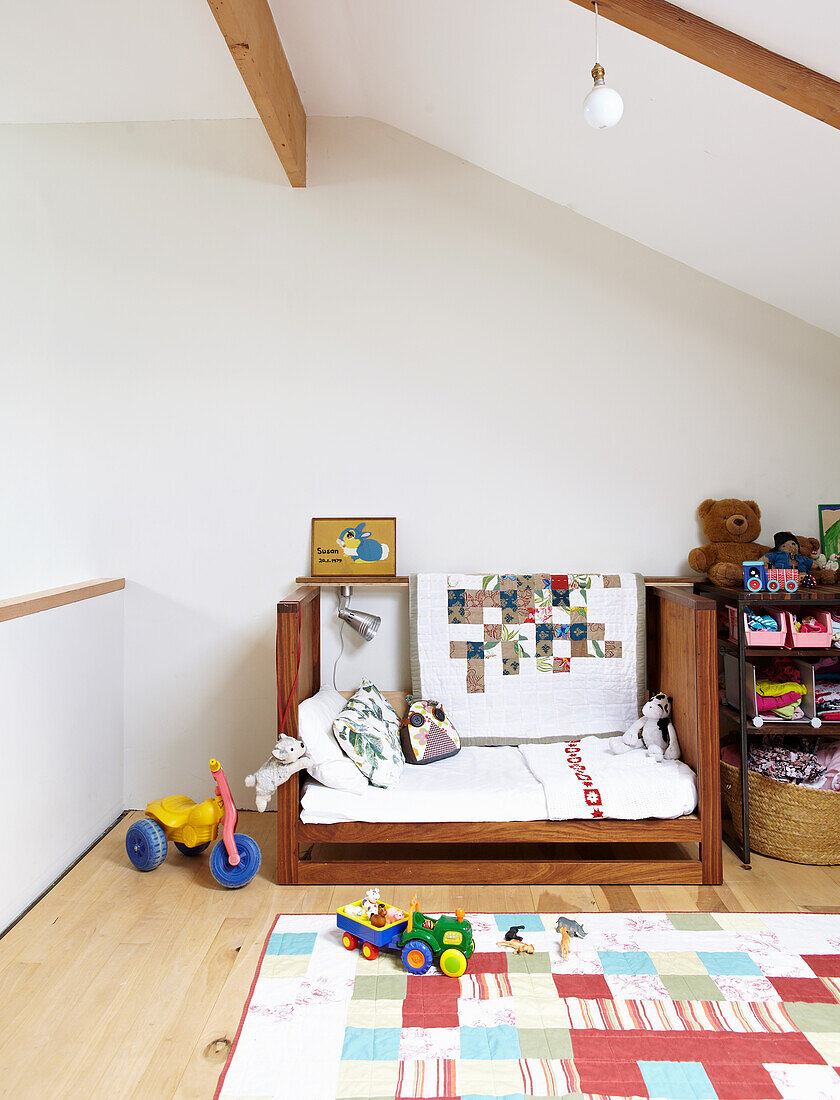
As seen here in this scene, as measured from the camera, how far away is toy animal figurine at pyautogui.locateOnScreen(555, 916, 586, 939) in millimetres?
2072

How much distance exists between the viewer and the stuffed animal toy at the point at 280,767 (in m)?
2.36

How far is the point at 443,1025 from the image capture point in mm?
1729

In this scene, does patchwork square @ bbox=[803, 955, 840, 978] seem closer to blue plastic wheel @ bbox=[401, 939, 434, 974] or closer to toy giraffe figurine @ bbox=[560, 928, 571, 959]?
toy giraffe figurine @ bbox=[560, 928, 571, 959]

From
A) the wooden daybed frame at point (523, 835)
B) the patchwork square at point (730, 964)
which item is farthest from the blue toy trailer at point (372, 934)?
the patchwork square at point (730, 964)

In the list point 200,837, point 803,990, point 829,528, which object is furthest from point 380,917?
point 829,528

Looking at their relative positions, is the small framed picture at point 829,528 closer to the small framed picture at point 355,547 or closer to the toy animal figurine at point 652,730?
the toy animal figurine at point 652,730

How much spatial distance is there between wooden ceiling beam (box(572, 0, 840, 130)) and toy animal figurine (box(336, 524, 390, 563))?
176cm

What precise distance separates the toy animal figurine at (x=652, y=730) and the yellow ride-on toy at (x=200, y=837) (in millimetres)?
1210

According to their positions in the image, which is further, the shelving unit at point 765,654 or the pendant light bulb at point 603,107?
the shelving unit at point 765,654

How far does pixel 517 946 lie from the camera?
2.01 metres

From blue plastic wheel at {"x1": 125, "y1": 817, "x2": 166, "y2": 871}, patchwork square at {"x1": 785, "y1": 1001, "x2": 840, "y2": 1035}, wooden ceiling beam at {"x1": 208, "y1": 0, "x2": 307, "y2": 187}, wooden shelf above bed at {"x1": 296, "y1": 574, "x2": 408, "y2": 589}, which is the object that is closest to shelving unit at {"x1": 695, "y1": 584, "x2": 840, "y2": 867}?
patchwork square at {"x1": 785, "y1": 1001, "x2": 840, "y2": 1035}

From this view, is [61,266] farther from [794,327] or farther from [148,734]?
[794,327]

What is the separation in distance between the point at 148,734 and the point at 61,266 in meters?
1.76

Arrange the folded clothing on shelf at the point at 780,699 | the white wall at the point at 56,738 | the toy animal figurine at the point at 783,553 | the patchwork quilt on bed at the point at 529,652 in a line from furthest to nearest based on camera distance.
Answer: the patchwork quilt on bed at the point at 529,652 < the toy animal figurine at the point at 783,553 < the folded clothing on shelf at the point at 780,699 < the white wall at the point at 56,738
